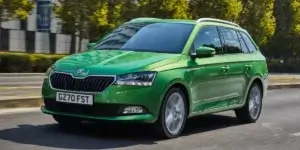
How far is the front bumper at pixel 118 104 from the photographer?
7.64 metres

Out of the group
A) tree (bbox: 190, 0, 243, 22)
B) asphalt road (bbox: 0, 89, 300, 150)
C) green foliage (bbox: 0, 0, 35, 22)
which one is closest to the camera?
asphalt road (bbox: 0, 89, 300, 150)

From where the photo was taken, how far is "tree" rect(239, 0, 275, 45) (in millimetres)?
42750

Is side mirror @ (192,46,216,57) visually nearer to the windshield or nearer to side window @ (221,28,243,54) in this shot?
the windshield

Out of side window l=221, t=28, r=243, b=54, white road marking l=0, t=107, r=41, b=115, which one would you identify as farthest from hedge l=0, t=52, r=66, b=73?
side window l=221, t=28, r=243, b=54

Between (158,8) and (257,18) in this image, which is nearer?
(158,8)

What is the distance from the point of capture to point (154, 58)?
8125 mm

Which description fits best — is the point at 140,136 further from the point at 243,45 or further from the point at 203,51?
the point at 243,45

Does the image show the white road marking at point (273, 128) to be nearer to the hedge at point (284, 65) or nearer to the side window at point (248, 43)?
the side window at point (248, 43)

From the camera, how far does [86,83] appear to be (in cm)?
771

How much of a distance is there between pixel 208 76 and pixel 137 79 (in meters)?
1.63

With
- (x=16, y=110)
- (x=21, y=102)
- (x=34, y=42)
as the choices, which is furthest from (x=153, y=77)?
(x=34, y=42)

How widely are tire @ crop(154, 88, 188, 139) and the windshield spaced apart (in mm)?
653

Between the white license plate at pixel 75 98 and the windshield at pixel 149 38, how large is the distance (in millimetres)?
1240

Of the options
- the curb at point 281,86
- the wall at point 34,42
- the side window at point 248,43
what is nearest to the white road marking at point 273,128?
the side window at point 248,43
